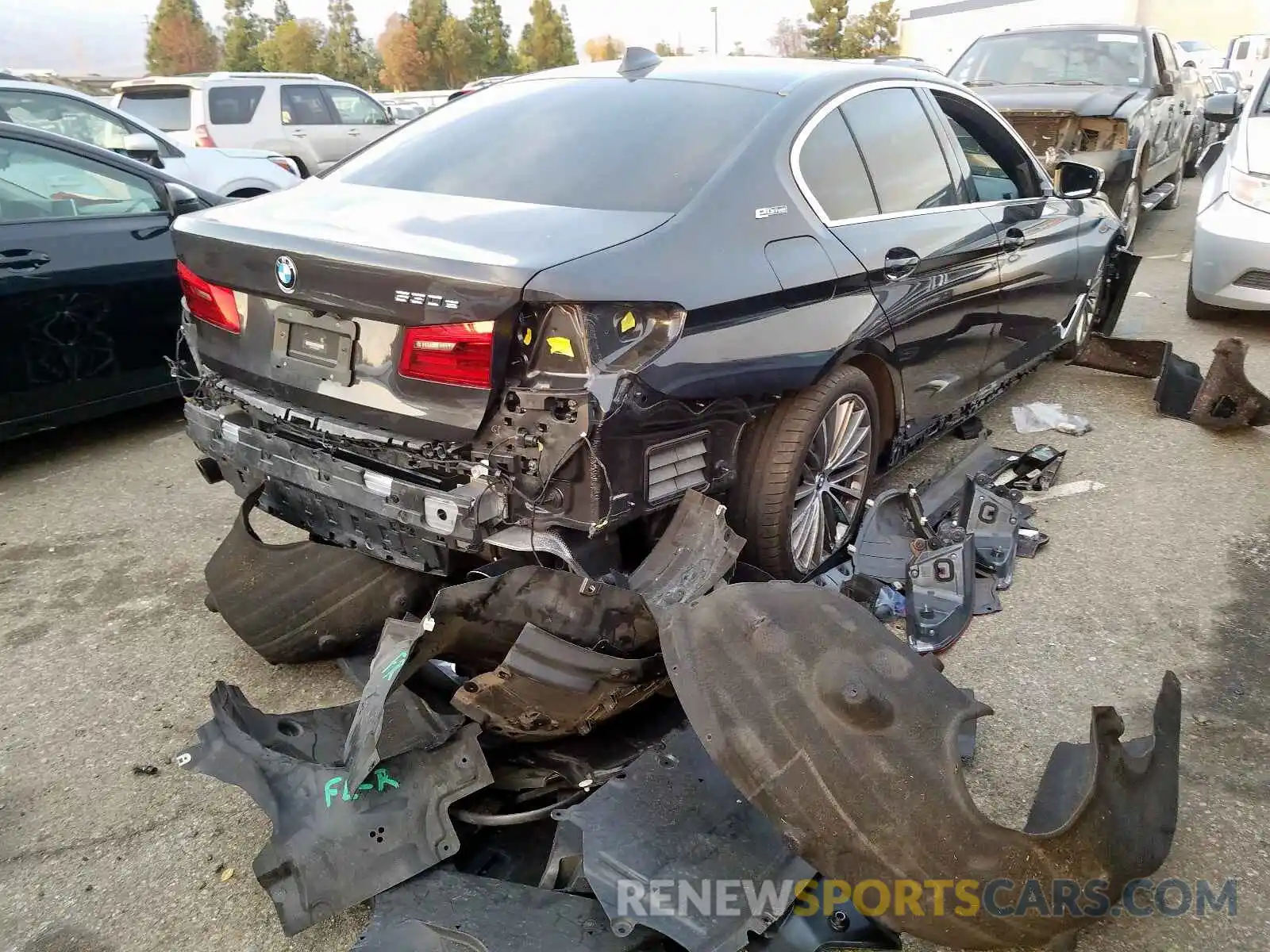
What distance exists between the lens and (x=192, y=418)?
3004 millimetres

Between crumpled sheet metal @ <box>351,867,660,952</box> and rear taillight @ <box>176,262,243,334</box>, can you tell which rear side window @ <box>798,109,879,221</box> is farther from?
crumpled sheet metal @ <box>351,867,660,952</box>

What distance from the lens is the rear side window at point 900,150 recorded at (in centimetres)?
338

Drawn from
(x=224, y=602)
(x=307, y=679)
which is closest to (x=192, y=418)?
(x=224, y=602)

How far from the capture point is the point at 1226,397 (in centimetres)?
467

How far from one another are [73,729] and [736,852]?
2.06 m

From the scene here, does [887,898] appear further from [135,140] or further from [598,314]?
[135,140]

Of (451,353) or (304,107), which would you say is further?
(304,107)

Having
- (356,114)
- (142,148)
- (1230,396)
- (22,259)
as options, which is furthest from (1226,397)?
(356,114)

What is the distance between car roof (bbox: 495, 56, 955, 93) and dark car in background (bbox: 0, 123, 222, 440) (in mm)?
2266

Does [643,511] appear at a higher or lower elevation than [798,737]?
higher

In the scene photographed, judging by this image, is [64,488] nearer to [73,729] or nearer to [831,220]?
[73,729]

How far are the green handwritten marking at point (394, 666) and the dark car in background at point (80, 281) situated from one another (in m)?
3.27

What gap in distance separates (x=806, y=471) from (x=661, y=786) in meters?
1.32

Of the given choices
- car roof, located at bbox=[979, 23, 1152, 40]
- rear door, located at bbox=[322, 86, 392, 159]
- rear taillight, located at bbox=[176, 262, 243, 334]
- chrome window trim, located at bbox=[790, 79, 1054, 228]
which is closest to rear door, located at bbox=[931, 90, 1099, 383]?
chrome window trim, located at bbox=[790, 79, 1054, 228]
